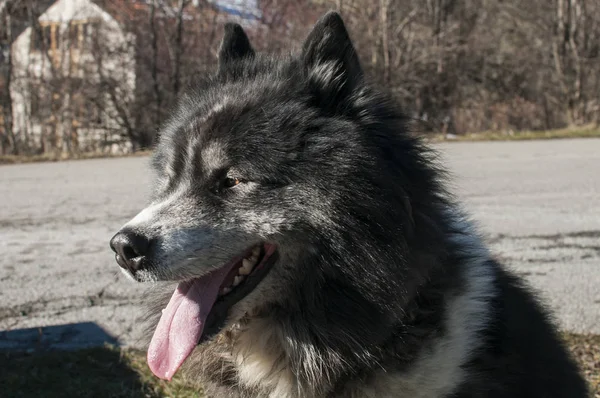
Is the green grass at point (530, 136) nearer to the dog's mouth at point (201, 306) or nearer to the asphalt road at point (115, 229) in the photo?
the asphalt road at point (115, 229)

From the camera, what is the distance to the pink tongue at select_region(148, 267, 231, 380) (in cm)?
227

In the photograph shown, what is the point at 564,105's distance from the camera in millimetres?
19859

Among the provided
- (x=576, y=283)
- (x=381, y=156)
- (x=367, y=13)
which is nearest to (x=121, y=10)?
(x=367, y=13)

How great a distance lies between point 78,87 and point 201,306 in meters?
15.3

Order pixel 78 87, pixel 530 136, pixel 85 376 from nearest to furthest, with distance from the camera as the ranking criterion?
pixel 85 376 < pixel 530 136 < pixel 78 87

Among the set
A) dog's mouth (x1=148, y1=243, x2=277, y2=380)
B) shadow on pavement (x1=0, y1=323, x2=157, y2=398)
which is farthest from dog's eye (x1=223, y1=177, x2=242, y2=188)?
shadow on pavement (x1=0, y1=323, x2=157, y2=398)

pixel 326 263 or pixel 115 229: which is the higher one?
pixel 326 263

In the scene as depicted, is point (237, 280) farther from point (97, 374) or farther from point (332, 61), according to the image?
point (97, 374)

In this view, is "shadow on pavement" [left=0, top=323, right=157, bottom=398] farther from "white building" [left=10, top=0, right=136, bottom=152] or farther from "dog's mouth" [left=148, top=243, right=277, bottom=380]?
"white building" [left=10, top=0, right=136, bottom=152]

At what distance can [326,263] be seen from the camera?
2217 mm

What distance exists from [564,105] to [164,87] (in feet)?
39.2

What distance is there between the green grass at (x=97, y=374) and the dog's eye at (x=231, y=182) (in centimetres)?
131

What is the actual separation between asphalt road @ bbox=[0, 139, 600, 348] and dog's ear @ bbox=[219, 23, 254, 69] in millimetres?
983

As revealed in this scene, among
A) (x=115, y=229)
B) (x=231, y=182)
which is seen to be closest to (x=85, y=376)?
(x=231, y=182)
